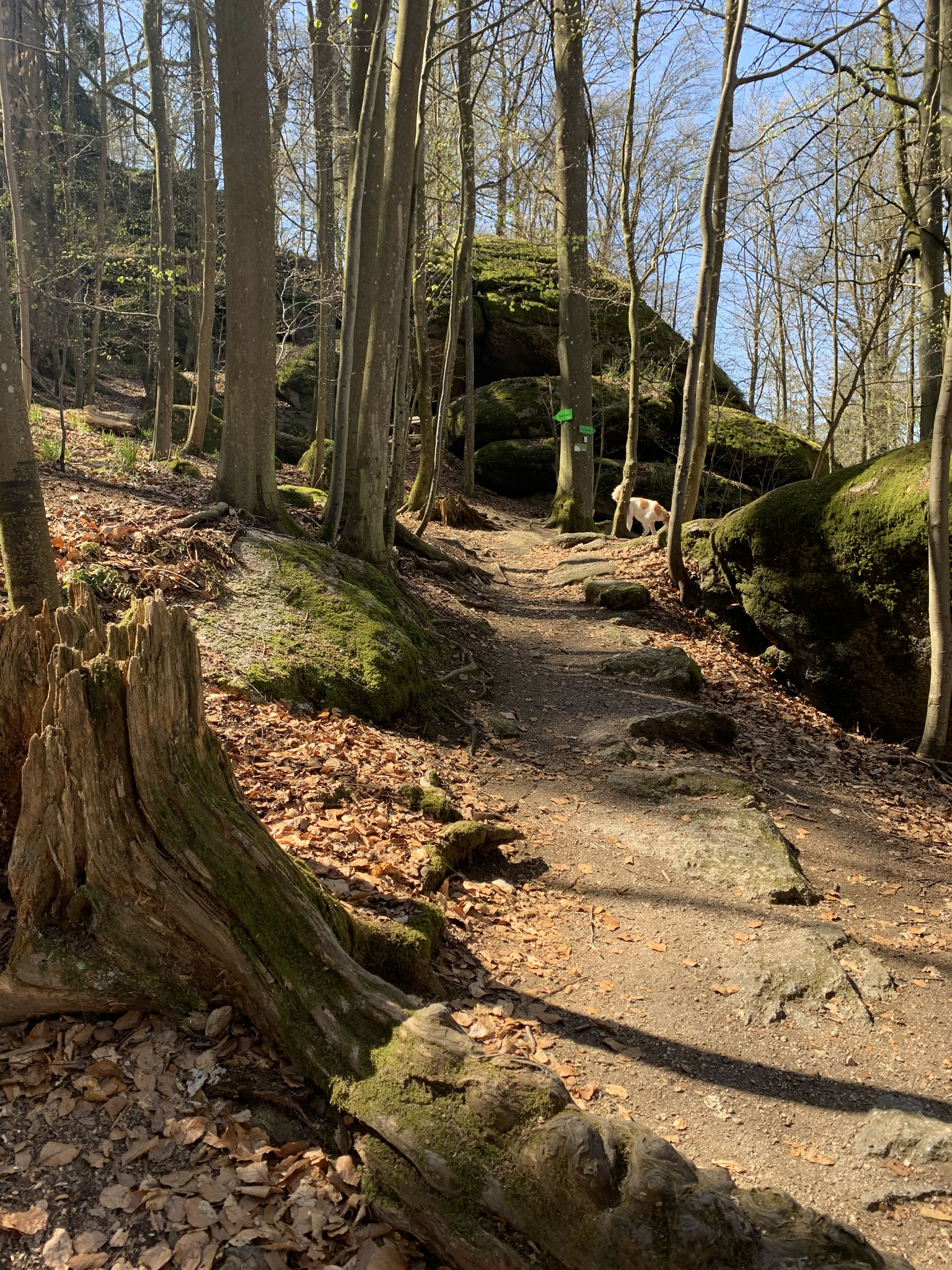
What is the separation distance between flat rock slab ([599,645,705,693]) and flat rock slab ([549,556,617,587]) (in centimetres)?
295

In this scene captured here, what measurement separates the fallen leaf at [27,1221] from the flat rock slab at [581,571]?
10.1 m

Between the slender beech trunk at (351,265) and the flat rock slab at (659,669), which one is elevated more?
the slender beech trunk at (351,265)

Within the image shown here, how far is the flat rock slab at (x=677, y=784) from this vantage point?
19.9ft

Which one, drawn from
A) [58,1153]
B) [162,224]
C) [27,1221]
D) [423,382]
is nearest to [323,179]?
[162,224]

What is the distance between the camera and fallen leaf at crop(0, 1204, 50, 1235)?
202cm

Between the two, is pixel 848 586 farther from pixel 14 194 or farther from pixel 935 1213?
pixel 14 194

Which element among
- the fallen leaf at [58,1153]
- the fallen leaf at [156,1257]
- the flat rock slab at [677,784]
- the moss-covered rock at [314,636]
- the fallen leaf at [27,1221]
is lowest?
the flat rock slab at [677,784]

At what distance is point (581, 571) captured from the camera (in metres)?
12.2

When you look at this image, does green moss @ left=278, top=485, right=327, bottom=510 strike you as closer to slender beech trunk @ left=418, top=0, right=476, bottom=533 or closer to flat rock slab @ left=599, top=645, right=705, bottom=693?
slender beech trunk @ left=418, top=0, right=476, bottom=533

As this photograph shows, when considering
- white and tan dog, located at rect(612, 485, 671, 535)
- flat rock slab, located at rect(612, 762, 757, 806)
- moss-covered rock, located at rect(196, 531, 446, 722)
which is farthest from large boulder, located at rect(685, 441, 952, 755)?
white and tan dog, located at rect(612, 485, 671, 535)

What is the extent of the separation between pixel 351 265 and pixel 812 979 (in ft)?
22.7

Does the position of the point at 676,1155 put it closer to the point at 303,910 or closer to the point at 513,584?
the point at 303,910

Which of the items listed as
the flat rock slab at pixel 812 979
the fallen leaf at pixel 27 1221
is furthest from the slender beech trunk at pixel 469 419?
the fallen leaf at pixel 27 1221

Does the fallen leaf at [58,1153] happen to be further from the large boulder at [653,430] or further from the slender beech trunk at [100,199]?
the large boulder at [653,430]
